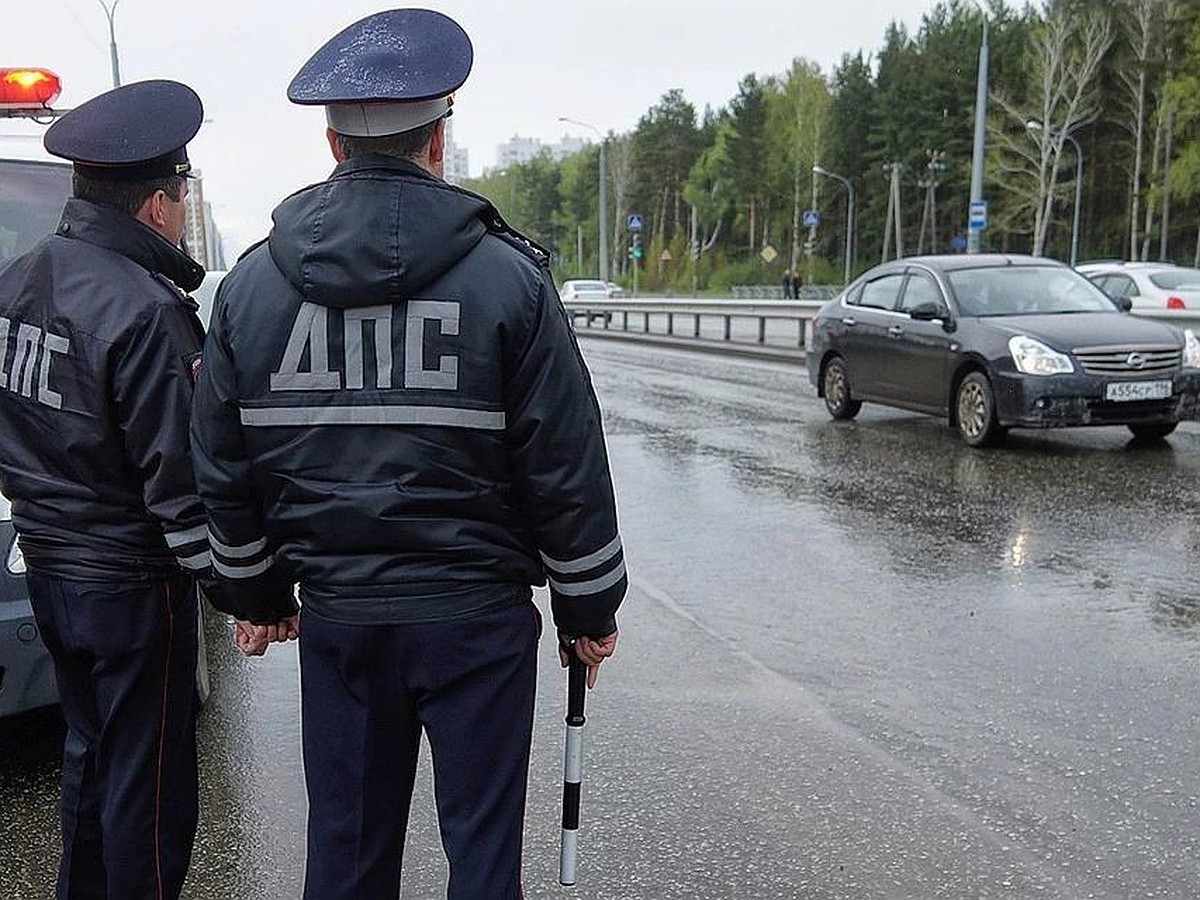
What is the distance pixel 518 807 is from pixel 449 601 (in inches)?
17.5

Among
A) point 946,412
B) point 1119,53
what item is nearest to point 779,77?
point 1119,53

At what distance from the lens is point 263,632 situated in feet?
8.61

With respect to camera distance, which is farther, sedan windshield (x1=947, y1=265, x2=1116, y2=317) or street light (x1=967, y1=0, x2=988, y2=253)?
street light (x1=967, y1=0, x2=988, y2=253)

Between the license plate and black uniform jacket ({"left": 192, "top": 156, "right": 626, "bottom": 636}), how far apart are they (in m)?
8.50

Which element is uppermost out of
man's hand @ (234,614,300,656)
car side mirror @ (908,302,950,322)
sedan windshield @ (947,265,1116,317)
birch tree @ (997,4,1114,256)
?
birch tree @ (997,4,1114,256)

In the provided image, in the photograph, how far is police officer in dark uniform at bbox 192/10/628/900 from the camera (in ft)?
7.25

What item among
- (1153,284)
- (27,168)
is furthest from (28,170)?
(1153,284)

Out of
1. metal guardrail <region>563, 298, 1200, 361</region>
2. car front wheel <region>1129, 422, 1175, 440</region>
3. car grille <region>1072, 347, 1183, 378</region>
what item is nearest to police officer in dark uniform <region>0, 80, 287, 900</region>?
car grille <region>1072, 347, 1183, 378</region>

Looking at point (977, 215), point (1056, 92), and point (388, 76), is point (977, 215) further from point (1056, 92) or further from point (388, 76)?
point (1056, 92)

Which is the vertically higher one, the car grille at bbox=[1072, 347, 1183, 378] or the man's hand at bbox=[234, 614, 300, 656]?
the car grille at bbox=[1072, 347, 1183, 378]

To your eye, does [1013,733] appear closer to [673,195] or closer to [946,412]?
[946,412]

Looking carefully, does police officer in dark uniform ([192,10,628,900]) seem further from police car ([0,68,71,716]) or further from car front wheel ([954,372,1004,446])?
car front wheel ([954,372,1004,446])

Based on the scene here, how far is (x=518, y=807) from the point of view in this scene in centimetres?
241

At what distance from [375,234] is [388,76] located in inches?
11.5
